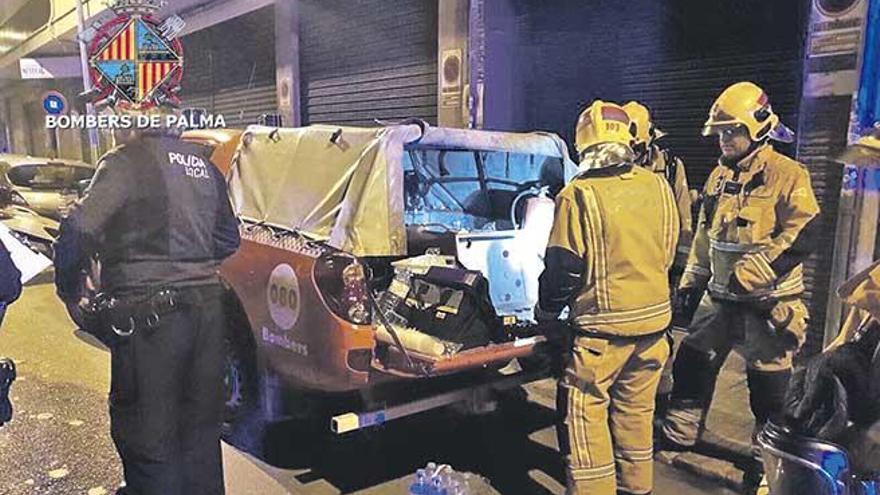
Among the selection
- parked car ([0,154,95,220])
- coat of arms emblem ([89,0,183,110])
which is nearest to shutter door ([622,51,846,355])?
coat of arms emblem ([89,0,183,110])

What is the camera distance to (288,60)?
486 inches

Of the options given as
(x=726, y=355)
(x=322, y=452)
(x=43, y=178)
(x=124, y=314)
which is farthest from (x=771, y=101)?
(x=43, y=178)

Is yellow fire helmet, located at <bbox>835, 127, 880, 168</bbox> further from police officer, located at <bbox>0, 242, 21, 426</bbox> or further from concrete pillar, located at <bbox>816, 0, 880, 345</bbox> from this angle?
concrete pillar, located at <bbox>816, 0, 880, 345</bbox>

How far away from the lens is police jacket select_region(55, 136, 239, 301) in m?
2.64

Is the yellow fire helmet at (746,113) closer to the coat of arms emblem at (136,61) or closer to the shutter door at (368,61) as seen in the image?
the coat of arms emblem at (136,61)

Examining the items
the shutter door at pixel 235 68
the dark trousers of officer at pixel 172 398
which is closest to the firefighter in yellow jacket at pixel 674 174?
the dark trousers of officer at pixel 172 398

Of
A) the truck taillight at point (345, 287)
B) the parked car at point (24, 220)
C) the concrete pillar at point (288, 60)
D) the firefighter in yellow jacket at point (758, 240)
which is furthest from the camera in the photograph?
the concrete pillar at point (288, 60)

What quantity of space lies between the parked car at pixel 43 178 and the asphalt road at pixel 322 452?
4873 mm

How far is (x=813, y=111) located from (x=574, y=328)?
11.4 ft

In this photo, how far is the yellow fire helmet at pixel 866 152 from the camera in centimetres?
171

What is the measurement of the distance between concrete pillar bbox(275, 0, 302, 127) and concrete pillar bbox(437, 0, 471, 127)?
404cm

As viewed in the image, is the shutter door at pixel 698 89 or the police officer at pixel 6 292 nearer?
the police officer at pixel 6 292

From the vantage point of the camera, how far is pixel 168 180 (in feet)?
9.12

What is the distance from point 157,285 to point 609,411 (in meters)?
2.11
